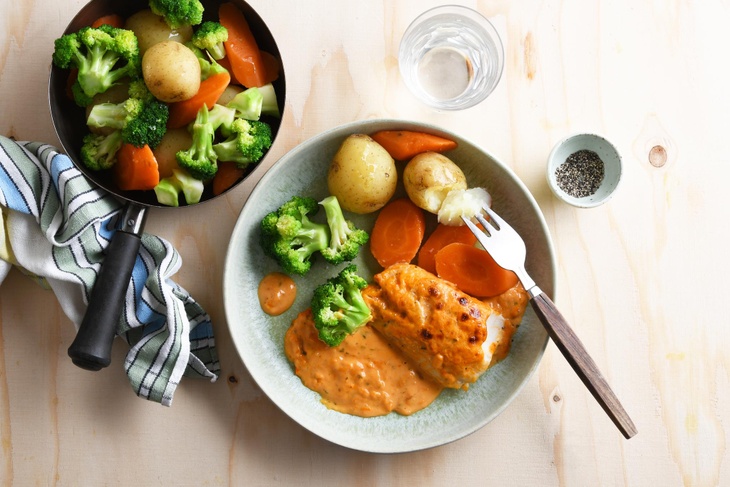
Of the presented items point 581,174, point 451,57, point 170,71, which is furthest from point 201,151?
point 581,174

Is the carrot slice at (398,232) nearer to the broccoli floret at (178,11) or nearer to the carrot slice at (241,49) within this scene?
the carrot slice at (241,49)

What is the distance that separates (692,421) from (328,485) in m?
1.27

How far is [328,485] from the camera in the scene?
2.14 meters

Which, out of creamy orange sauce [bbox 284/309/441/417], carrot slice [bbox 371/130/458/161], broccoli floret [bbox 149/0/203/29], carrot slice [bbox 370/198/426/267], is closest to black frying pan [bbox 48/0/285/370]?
broccoli floret [bbox 149/0/203/29]

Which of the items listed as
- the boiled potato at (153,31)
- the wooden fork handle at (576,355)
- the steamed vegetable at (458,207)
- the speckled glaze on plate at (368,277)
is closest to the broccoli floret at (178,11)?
the boiled potato at (153,31)

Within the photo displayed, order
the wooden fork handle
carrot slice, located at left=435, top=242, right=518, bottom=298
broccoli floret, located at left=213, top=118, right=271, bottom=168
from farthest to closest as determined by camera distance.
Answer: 1. carrot slice, located at left=435, top=242, right=518, bottom=298
2. the wooden fork handle
3. broccoli floret, located at left=213, top=118, right=271, bottom=168

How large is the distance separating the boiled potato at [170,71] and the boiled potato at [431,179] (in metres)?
0.70

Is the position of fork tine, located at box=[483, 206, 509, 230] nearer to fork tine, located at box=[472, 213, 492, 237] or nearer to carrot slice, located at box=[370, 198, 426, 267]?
fork tine, located at box=[472, 213, 492, 237]

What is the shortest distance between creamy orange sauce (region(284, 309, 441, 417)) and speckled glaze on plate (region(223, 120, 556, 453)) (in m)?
0.04

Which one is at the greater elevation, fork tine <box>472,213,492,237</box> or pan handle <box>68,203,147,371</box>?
fork tine <box>472,213,492,237</box>

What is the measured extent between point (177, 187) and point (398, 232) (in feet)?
2.30

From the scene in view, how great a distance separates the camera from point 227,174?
1.92 m

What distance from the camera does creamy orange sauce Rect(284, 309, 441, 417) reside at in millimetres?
2043

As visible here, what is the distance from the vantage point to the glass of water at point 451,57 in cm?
209
